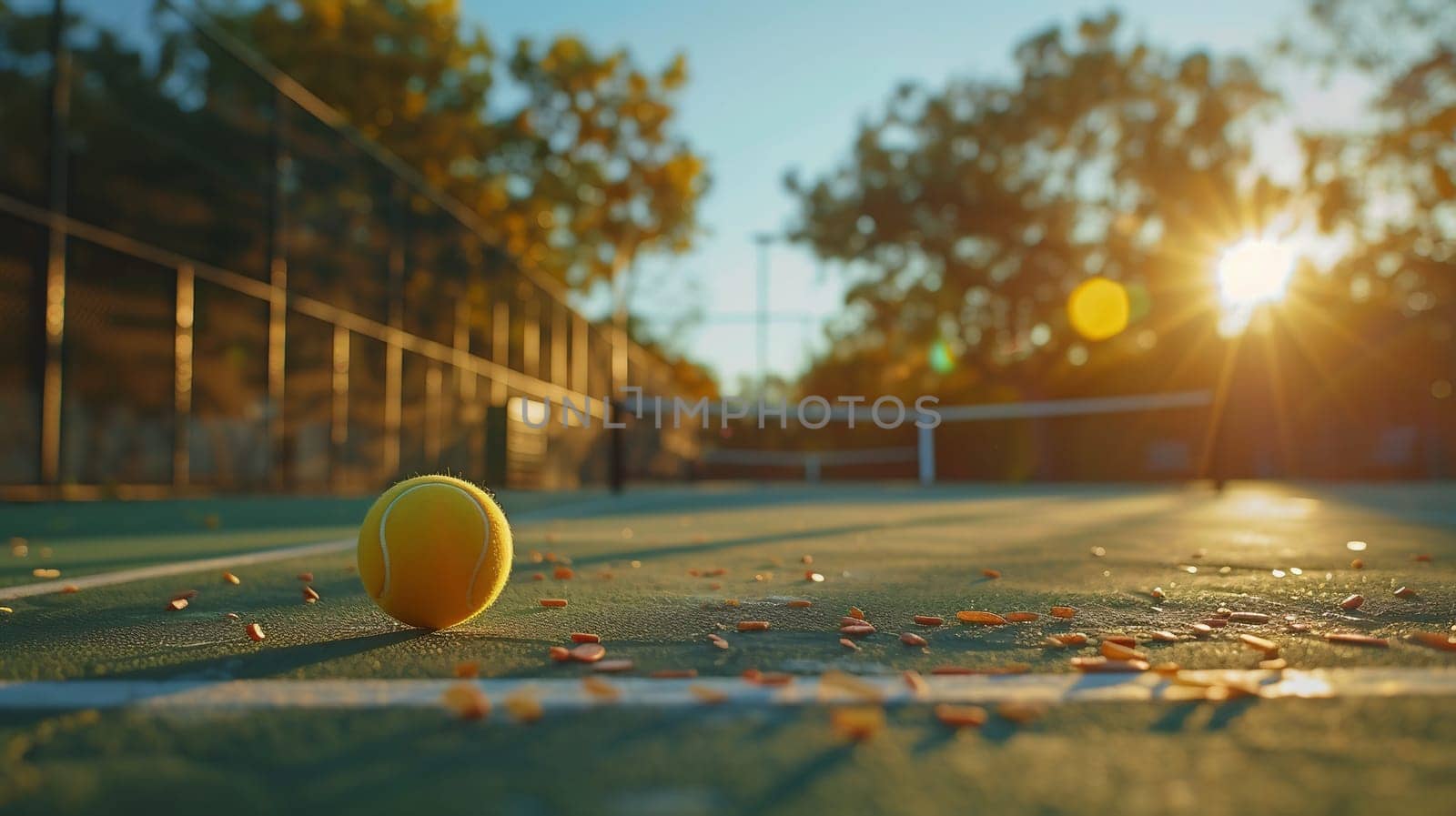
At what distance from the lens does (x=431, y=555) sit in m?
2.54

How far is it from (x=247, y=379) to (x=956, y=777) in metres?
11.9

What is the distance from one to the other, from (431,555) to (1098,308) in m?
26.8

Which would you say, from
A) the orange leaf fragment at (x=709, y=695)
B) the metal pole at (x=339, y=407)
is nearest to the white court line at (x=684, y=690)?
the orange leaf fragment at (x=709, y=695)

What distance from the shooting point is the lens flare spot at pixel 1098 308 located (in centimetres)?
2698

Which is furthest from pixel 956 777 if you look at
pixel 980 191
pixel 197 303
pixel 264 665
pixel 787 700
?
pixel 980 191

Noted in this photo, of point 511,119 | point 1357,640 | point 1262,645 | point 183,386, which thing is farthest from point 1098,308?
point 1262,645

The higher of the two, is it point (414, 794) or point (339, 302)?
point (339, 302)

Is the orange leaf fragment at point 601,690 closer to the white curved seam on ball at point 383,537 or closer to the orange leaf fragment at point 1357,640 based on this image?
the white curved seam on ball at point 383,537

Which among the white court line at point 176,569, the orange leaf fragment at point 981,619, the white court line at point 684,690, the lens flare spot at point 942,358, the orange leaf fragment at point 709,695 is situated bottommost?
the white court line at point 176,569

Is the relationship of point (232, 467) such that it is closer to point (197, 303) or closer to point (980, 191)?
point (197, 303)

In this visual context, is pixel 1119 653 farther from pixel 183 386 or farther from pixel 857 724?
pixel 183 386

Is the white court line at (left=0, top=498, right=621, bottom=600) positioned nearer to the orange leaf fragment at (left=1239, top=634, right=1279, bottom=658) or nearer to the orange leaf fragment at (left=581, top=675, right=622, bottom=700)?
the orange leaf fragment at (left=581, top=675, right=622, bottom=700)

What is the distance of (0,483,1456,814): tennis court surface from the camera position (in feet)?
4.29

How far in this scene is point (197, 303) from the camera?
36.6 feet
